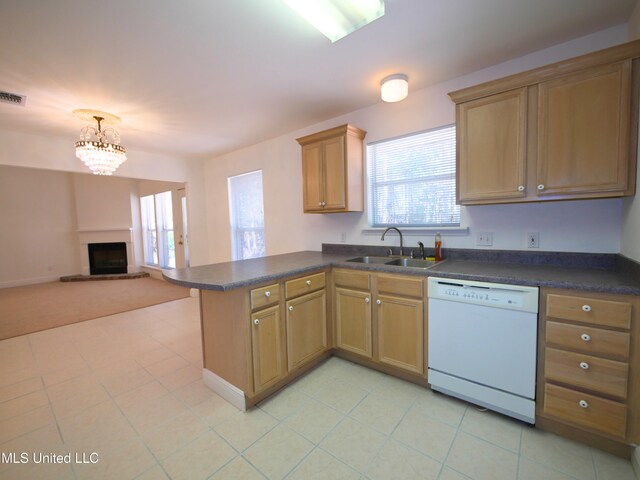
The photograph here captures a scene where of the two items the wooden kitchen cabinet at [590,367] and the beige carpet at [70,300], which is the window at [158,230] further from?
the wooden kitchen cabinet at [590,367]

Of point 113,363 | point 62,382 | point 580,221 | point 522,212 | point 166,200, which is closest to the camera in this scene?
point 580,221

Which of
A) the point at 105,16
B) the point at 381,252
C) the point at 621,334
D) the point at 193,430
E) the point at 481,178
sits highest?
the point at 105,16

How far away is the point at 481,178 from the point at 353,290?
1299 mm

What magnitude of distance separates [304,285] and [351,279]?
1.37 feet

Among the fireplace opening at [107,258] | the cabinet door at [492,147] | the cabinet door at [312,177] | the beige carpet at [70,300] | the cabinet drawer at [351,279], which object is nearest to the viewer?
the cabinet door at [492,147]

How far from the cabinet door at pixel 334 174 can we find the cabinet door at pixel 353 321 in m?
0.88

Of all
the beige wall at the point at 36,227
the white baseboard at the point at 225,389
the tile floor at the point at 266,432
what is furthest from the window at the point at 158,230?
the white baseboard at the point at 225,389

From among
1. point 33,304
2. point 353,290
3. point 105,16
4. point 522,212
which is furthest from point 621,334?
point 33,304

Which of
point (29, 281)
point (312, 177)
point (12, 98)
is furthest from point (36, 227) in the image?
point (312, 177)

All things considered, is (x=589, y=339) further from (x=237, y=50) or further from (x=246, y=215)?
(x=246, y=215)

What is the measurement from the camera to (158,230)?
6688 mm

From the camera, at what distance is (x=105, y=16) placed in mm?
1511

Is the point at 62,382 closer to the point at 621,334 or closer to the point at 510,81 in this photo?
the point at 621,334

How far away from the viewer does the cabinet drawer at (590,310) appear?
136 cm
